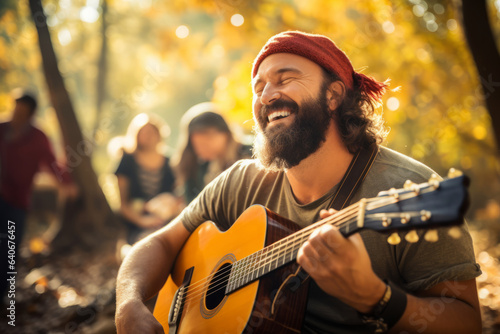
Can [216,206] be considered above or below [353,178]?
below

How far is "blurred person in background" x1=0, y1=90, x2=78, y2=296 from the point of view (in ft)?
16.6

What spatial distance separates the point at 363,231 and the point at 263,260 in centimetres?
47

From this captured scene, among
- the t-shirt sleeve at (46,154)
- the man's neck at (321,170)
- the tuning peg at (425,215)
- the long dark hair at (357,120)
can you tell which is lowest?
the t-shirt sleeve at (46,154)

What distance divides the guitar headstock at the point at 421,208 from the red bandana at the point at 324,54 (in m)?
1.11

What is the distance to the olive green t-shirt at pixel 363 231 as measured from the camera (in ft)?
5.10

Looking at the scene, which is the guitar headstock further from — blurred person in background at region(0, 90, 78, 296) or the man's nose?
blurred person in background at region(0, 90, 78, 296)

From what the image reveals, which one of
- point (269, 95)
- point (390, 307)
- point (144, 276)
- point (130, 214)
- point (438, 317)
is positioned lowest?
point (130, 214)

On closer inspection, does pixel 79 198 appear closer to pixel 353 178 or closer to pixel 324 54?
pixel 324 54

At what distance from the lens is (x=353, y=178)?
6.25 ft

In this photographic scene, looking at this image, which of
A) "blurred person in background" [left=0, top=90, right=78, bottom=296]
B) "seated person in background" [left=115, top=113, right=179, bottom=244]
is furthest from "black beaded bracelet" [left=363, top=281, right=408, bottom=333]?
"blurred person in background" [left=0, top=90, right=78, bottom=296]

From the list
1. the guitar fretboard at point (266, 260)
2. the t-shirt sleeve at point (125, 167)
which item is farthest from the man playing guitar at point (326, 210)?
the t-shirt sleeve at point (125, 167)

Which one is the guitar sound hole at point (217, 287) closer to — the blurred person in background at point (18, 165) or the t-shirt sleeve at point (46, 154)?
the blurred person in background at point (18, 165)

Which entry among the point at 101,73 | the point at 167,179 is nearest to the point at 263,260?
the point at 167,179

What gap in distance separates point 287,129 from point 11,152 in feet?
15.3
